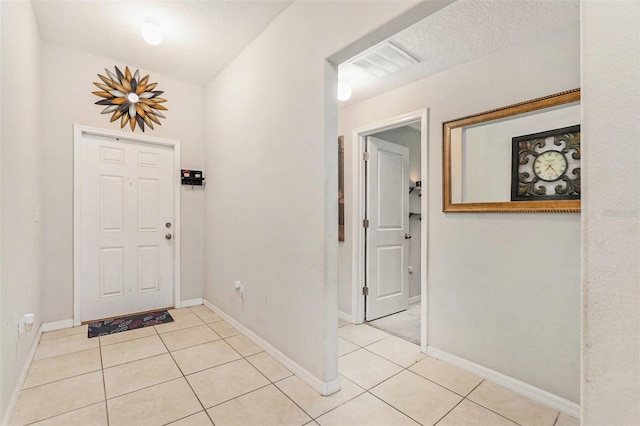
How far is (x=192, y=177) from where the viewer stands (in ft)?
12.1

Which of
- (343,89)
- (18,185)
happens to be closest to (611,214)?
(343,89)

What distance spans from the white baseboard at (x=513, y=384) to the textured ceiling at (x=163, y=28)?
3.04 meters

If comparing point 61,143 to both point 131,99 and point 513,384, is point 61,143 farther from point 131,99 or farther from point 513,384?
point 513,384

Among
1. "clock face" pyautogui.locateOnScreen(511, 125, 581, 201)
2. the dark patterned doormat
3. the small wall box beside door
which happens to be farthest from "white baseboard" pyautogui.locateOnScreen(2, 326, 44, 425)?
"clock face" pyautogui.locateOnScreen(511, 125, 581, 201)

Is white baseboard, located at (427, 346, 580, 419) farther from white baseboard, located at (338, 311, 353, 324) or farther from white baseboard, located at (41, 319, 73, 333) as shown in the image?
white baseboard, located at (41, 319, 73, 333)

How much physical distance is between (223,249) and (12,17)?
2.32 meters

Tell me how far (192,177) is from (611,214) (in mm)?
3740

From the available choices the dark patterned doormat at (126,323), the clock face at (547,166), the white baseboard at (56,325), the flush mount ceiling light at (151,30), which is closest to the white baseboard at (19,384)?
the white baseboard at (56,325)

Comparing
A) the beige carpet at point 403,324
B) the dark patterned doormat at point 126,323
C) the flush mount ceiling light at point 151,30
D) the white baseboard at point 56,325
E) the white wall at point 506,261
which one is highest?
the flush mount ceiling light at point 151,30

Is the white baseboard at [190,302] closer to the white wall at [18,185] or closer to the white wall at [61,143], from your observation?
the white wall at [61,143]

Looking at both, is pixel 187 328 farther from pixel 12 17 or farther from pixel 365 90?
pixel 365 90

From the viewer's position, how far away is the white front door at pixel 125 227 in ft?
10.3

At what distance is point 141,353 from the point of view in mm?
2434

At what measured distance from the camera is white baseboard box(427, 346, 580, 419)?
1.82 metres
